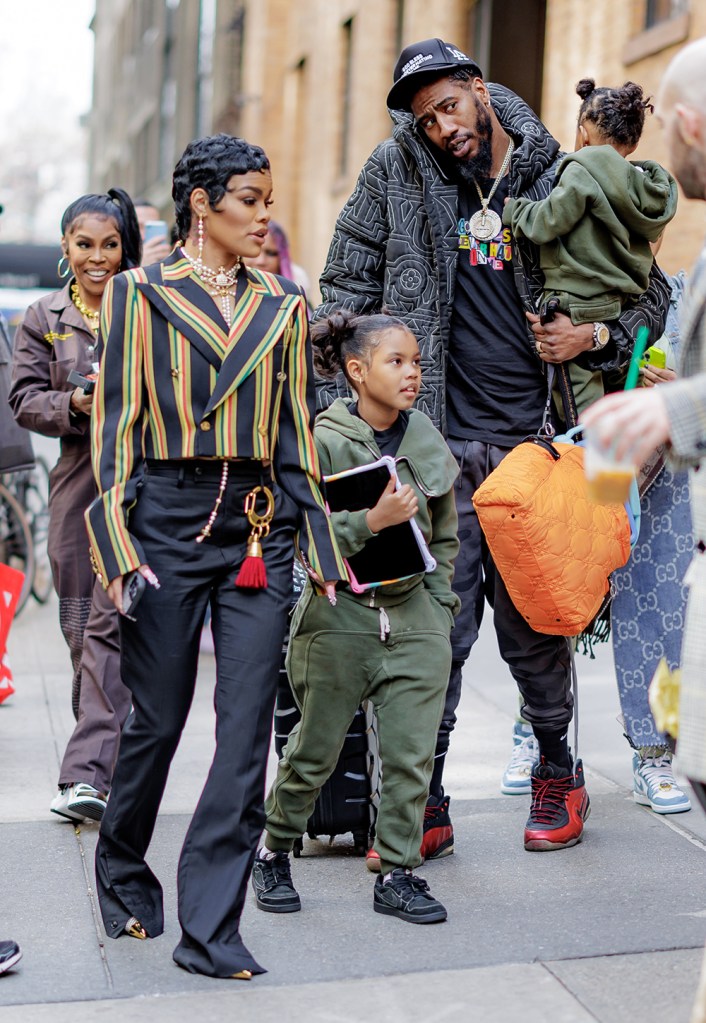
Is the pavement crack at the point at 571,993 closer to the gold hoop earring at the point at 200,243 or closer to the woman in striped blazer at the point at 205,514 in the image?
the woman in striped blazer at the point at 205,514

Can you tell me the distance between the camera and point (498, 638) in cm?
481

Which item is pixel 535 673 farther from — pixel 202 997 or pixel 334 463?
pixel 202 997

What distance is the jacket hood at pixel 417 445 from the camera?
4.30m

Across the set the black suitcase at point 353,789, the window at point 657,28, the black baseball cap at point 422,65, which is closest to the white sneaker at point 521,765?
the black suitcase at point 353,789

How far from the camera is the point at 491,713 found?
274 inches

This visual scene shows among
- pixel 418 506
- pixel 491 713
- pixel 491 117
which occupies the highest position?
pixel 491 117

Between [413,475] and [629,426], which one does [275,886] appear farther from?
[629,426]

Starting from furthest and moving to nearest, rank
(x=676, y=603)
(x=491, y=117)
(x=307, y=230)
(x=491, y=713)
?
(x=307, y=230) < (x=491, y=713) < (x=676, y=603) < (x=491, y=117)

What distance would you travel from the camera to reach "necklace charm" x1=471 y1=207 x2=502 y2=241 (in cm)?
475

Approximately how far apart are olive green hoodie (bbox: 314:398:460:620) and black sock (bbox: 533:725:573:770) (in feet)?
2.24

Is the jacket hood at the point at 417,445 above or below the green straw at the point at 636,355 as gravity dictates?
below

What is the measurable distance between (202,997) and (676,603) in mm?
2445

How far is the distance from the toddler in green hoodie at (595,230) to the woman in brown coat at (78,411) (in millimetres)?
1563

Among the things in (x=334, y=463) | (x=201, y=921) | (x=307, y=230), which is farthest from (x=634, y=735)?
(x=307, y=230)
